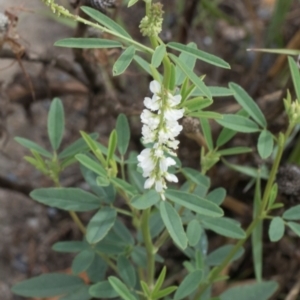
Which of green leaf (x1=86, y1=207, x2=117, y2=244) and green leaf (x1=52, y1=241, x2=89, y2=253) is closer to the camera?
green leaf (x1=86, y1=207, x2=117, y2=244)

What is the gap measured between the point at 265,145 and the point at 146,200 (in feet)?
0.58

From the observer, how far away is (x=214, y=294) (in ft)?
3.76

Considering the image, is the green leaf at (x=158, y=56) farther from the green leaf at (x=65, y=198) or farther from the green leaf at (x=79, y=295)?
the green leaf at (x=79, y=295)

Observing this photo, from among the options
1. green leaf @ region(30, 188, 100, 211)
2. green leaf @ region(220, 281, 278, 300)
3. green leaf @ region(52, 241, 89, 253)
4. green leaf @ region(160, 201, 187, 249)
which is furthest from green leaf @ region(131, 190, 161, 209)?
green leaf @ region(220, 281, 278, 300)

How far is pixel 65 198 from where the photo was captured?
2.60 ft

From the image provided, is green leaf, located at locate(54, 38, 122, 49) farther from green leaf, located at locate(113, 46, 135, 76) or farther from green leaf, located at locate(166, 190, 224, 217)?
green leaf, located at locate(166, 190, 224, 217)

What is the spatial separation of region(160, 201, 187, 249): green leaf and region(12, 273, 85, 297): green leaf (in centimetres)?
28

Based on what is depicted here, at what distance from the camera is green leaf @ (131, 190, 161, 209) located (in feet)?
2.27

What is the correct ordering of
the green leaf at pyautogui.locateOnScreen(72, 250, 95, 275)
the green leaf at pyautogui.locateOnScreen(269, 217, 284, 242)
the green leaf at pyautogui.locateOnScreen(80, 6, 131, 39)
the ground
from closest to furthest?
1. the green leaf at pyautogui.locateOnScreen(80, 6, 131, 39)
2. the green leaf at pyautogui.locateOnScreen(269, 217, 284, 242)
3. the green leaf at pyautogui.locateOnScreen(72, 250, 95, 275)
4. the ground

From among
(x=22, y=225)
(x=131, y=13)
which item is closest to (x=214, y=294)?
(x=22, y=225)

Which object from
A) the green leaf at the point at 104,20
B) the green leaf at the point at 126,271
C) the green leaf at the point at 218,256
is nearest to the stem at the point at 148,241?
the green leaf at the point at 126,271

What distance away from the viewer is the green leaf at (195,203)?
0.71 m

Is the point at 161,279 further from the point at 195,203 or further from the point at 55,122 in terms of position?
the point at 55,122

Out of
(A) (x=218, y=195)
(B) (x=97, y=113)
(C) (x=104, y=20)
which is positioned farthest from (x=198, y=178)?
(B) (x=97, y=113)
